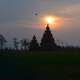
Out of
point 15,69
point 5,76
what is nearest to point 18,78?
point 5,76

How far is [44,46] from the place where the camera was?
80000 mm

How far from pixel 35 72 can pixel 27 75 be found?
5.67ft

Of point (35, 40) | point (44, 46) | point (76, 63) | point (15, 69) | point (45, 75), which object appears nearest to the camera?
point (45, 75)

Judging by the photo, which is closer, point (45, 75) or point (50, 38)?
point (45, 75)

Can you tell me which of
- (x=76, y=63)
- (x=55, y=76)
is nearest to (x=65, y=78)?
(x=55, y=76)

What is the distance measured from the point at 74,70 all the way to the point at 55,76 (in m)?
4.11

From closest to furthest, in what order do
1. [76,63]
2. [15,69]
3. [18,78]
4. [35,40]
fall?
[18,78] → [15,69] → [76,63] → [35,40]

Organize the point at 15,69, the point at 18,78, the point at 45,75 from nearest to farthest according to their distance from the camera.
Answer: the point at 18,78 < the point at 45,75 < the point at 15,69

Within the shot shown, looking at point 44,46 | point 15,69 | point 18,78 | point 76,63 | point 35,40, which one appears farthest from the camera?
point 35,40

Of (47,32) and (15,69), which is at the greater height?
(47,32)

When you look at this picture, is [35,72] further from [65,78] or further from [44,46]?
[44,46]

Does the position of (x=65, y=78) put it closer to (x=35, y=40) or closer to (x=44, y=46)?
(x=44, y=46)

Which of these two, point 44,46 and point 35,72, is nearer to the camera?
point 35,72

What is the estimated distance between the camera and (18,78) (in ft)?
72.2
